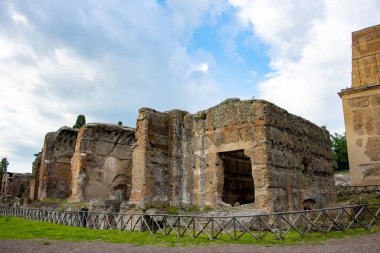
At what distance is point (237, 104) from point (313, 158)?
496 cm

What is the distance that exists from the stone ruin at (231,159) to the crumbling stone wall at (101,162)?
15.1 ft

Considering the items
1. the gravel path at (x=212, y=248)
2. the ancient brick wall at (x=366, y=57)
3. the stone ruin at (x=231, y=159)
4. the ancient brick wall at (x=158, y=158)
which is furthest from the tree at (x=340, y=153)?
the gravel path at (x=212, y=248)

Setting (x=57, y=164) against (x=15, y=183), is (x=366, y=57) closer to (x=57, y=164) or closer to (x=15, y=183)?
(x=57, y=164)

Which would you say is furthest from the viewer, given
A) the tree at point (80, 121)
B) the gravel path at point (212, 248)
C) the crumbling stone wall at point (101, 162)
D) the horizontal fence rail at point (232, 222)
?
the tree at point (80, 121)

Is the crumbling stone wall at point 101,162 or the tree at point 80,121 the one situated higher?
the tree at point 80,121

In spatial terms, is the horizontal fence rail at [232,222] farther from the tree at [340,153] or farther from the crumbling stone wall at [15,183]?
the tree at [340,153]

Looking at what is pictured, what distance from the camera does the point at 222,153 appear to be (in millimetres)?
15828

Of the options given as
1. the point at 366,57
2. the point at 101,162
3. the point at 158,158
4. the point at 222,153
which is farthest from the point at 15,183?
the point at 366,57

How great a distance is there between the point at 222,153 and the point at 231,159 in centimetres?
256

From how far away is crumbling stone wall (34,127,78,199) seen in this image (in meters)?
26.4

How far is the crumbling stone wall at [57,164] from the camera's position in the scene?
86.5 ft

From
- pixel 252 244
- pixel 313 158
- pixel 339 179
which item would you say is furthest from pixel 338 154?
pixel 252 244

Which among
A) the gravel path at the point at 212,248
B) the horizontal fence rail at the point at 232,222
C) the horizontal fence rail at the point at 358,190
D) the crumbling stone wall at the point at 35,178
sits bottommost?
the gravel path at the point at 212,248

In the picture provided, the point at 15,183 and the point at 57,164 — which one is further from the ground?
the point at 57,164
